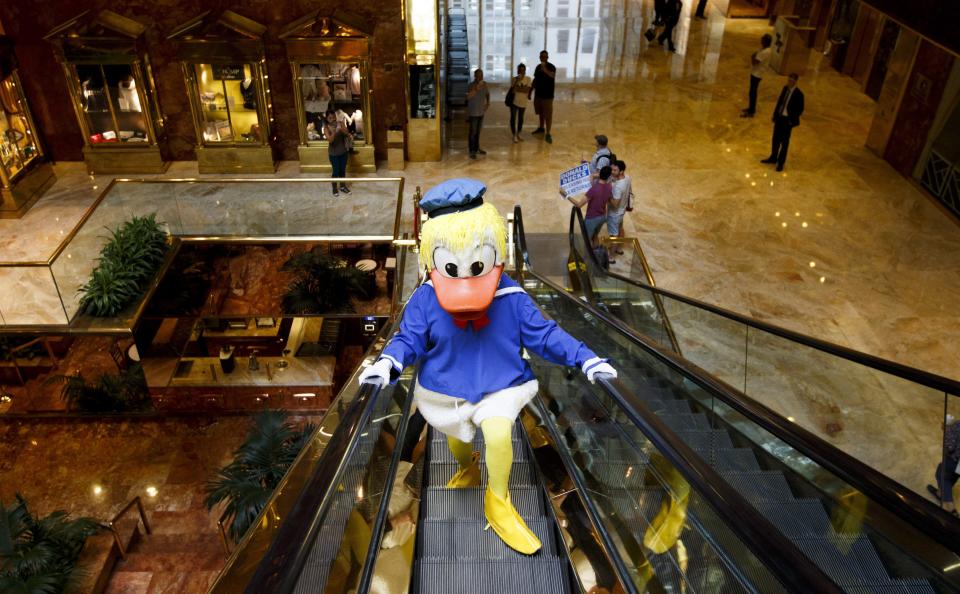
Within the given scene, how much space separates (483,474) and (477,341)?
0.97 m

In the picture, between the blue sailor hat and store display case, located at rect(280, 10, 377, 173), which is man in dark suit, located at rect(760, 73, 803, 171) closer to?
store display case, located at rect(280, 10, 377, 173)

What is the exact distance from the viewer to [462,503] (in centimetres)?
370

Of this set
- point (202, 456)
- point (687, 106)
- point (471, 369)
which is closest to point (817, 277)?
point (687, 106)

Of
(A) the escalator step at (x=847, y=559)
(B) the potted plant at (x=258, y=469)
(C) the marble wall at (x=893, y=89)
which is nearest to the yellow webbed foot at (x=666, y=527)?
(A) the escalator step at (x=847, y=559)

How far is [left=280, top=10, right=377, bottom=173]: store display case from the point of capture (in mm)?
10953

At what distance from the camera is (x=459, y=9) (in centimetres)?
1831

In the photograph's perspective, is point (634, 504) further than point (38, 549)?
No

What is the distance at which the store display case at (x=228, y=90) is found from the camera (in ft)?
36.2

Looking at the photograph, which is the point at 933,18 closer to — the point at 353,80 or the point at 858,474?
the point at 858,474

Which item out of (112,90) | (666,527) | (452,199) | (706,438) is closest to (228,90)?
(112,90)

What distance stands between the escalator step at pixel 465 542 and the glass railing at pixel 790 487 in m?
1.04

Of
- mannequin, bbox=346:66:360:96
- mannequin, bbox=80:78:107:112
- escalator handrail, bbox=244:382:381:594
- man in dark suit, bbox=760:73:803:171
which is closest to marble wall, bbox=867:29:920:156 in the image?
man in dark suit, bbox=760:73:803:171

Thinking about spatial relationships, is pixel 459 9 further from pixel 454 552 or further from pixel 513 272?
pixel 454 552

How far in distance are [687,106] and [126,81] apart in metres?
9.66
